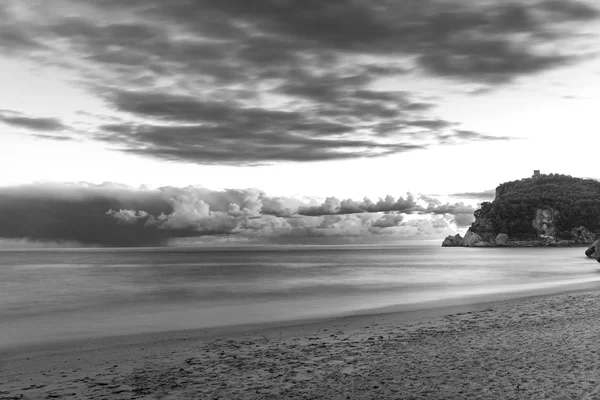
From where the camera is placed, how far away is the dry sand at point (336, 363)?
1016cm

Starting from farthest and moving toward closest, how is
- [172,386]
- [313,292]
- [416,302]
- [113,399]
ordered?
[313,292]
[416,302]
[172,386]
[113,399]

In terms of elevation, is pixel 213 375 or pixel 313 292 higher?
pixel 213 375

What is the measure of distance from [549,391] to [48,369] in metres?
12.9

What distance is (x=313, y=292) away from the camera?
42219 millimetres

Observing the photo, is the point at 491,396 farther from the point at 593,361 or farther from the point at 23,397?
the point at 23,397

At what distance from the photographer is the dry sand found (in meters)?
10.2

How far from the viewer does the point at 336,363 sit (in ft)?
41.8

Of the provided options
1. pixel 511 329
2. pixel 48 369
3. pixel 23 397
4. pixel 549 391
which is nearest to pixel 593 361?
pixel 549 391

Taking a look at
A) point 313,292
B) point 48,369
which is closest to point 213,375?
point 48,369

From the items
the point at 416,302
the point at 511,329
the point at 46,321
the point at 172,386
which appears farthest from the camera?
the point at 416,302

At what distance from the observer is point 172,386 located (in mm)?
11000

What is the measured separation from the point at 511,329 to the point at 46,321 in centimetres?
2375

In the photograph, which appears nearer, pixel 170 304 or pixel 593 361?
pixel 593 361

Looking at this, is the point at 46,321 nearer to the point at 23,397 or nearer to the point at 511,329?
the point at 23,397
